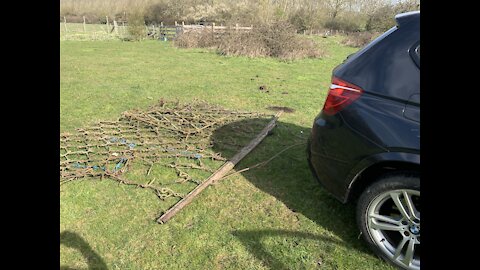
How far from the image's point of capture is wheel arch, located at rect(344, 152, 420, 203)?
2312 millimetres

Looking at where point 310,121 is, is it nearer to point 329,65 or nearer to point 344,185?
point 344,185

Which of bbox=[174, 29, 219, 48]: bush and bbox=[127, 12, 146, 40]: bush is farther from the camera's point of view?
bbox=[127, 12, 146, 40]: bush

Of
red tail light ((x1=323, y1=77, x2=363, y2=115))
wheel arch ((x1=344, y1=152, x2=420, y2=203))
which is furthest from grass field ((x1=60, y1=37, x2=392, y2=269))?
red tail light ((x1=323, y1=77, x2=363, y2=115))

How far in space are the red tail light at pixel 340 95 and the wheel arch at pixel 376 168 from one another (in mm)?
503

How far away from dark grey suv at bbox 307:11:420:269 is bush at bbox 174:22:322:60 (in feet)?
48.7

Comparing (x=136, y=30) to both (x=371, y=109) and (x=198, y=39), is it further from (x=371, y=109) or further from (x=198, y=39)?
(x=371, y=109)

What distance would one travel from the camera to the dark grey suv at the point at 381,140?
2350mm

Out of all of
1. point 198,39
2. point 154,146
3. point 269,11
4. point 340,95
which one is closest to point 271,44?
point 198,39

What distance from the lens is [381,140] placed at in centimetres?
243

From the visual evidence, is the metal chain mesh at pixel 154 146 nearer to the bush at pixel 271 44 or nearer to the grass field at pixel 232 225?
the grass field at pixel 232 225

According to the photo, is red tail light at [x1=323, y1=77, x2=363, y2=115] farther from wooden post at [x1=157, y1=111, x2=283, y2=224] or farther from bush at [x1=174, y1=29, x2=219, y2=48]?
bush at [x1=174, y1=29, x2=219, y2=48]

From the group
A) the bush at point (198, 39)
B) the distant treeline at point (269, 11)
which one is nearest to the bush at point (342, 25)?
the distant treeline at point (269, 11)
